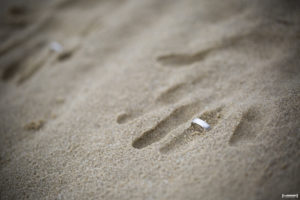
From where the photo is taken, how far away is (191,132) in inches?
43.1

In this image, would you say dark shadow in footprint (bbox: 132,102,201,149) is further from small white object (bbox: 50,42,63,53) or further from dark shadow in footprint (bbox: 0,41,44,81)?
dark shadow in footprint (bbox: 0,41,44,81)

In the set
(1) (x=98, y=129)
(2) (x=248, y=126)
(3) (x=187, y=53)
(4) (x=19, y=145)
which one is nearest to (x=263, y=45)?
(3) (x=187, y=53)

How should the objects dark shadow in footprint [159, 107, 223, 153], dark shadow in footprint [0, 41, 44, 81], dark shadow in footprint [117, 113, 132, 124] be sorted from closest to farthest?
dark shadow in footprint [159, 107, 223, 153] < dark shadow in footprint [117, 113, 132, 124] < dark shadow in footprint [0, 41, 44, 81]

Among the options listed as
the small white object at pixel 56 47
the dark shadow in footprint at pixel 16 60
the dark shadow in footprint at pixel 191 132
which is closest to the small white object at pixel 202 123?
the dark shadow in footprint at pixel 191 132

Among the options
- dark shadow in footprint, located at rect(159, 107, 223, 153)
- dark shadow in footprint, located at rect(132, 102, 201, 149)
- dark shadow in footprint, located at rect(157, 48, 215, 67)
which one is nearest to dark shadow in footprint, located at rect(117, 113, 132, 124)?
dark shadow in footprint, located at rect(132, 102, 201, 149)

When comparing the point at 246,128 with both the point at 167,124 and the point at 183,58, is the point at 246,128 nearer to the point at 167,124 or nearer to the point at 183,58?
the point at 167,124

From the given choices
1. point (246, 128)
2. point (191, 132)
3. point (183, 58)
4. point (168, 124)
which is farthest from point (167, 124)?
point (183, 58)

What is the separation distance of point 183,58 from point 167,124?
538 mm

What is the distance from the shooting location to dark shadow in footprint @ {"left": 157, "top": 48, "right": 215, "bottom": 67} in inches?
57.0

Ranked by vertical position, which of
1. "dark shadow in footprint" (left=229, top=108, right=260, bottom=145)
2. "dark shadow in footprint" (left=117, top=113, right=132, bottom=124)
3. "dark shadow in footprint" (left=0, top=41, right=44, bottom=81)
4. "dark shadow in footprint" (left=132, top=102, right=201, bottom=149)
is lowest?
"dark shadow in footprint" (left=229, top=108, right=260, bottom=145)

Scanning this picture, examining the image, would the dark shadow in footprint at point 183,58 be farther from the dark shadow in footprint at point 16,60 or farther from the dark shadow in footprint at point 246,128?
the dark shadow in footprint at point 16,60

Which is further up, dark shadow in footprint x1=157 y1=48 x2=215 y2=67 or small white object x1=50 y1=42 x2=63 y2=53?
small white object x1=50 y1=42 x2=63 y2=53

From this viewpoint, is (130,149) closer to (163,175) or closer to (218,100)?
(163,175)

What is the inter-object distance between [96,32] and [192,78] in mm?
952
